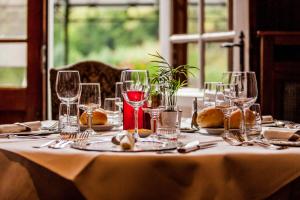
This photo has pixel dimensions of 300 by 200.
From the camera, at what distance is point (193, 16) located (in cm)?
362

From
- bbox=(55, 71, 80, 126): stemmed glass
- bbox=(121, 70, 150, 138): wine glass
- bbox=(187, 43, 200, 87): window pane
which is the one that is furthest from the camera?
bbox=(187, 43, 200, 87): window pane

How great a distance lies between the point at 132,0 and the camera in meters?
8.02

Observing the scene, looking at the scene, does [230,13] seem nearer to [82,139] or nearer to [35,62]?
[35,62]

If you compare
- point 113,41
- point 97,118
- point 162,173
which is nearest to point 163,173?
point 162,173

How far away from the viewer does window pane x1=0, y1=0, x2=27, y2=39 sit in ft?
12.1

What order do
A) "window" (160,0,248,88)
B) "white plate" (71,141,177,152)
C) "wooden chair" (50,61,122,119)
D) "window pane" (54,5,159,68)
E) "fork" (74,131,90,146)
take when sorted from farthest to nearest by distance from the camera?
"window pane" (54,5,159,68), "window" (160,0,248,88), "wooden chair" (50,61,122,119), "fork" (74,131,90,146), "white plate" (71,141,177,152)

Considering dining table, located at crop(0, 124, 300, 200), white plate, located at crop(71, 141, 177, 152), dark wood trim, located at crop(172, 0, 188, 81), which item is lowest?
dining table, located at crop(0, 124, 300, 200)

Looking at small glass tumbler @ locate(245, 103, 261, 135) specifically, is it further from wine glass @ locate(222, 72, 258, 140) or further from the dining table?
the dining table

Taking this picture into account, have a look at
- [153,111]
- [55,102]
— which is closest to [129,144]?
[153,111]

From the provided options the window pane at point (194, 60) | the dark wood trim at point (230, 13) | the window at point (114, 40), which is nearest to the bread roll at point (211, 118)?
the dark wood trim at point (230, 13)

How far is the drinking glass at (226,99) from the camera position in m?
1.60

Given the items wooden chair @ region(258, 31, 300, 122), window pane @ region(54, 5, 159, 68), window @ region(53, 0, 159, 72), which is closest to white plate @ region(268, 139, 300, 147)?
wooden chair @ region(258, 31, 300, 122)

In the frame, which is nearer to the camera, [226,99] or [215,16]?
[226,99]

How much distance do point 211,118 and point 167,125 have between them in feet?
0.56
